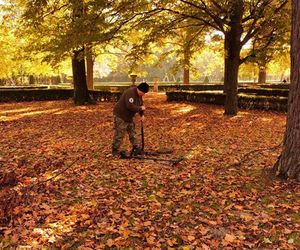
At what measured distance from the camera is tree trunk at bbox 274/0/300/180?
510 centimetres

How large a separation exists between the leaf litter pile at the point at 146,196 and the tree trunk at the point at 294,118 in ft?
1.00

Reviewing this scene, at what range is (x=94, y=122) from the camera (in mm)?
12570

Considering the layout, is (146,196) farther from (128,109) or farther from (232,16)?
(232,16)

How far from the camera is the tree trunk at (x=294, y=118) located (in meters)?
5.10

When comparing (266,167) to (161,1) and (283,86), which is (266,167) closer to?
(161,1)

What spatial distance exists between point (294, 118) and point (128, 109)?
3.55 meters

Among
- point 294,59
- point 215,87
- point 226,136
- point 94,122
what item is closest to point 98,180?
point 294,59

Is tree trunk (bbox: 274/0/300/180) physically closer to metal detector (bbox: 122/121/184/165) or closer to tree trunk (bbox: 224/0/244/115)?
metal detector (bbox: 122/121/184/165)

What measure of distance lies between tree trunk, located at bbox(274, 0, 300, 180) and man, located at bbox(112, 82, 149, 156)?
3029mm

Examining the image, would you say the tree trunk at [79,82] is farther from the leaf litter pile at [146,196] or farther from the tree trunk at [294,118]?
the tree trunk at [294,118]

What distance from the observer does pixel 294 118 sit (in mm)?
5258

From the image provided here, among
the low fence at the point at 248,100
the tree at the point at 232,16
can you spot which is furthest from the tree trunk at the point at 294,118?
the low fence at the point at 248,100

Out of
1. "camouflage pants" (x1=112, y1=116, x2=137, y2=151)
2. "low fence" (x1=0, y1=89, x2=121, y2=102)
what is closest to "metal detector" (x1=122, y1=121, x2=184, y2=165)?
"camouflage pants" (x1=112, y1=116, x2=137, y2=151)

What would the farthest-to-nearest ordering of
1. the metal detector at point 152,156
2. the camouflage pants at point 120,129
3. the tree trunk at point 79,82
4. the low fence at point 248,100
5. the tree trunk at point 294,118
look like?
1. the tree trunk at point 79,82
2. the low fence at point 248,100
3. the camouflage pants at point 120,129
4. the metal detector at point 152,156
5. the tree trunk at point 294,118
